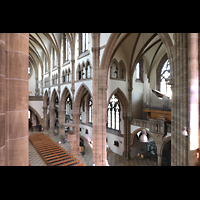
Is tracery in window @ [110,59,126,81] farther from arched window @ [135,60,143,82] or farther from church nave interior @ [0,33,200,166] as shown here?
arched window @ [135,60,143,82]

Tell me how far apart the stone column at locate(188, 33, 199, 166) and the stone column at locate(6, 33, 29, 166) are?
14.9 feet

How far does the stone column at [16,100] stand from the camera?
204 centimetres

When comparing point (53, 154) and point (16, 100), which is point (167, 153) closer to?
point (53, 154)

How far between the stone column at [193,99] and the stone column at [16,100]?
454 centimetres

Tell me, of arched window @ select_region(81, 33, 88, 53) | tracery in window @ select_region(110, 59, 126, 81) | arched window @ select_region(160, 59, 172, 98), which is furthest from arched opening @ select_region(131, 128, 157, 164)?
arched window @ select_region(81, 33, 88, 53)

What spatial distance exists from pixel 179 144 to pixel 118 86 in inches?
312

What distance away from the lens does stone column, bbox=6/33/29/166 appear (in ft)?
→ 6.68

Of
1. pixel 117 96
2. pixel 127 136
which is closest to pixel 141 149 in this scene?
pixel 127 136

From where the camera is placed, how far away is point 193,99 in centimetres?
430

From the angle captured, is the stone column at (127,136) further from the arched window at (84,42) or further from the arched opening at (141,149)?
the arched window at (84,42)

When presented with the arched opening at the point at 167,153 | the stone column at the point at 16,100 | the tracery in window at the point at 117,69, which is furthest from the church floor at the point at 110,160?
the stone column at the point at 16,100

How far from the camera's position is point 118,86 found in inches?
479

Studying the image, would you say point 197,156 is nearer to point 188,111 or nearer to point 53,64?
point 188,111
